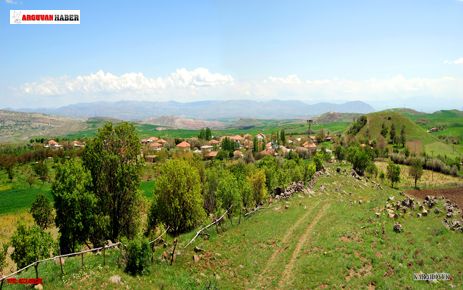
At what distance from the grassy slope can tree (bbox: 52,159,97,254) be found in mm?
6617

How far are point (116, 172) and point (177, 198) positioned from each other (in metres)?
8.64

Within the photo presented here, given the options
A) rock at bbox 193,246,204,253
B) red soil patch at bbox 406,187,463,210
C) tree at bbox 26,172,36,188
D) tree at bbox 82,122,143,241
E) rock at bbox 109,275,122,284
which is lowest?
tree at bbox 26,172,36,188

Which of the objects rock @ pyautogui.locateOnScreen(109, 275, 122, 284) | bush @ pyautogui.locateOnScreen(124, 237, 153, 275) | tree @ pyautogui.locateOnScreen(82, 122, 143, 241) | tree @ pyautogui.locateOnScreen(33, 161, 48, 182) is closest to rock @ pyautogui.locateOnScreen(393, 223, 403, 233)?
bush @ pyautogui.locateOnScreen(124, 237, 153, 275)

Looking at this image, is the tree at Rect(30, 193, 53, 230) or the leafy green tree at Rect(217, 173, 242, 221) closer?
the leafy green tree at Rect(217, 173, 242, 221)

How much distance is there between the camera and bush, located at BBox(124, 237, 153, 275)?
2579 cm

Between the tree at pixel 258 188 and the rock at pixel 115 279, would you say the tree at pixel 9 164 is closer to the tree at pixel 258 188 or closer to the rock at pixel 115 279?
the tree at pixel 258 188

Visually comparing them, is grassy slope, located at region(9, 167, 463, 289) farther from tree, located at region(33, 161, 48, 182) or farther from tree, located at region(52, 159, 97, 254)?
tree, located at region(33, 161, 48, 182)

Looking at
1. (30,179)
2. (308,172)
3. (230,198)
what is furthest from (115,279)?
(30,179)

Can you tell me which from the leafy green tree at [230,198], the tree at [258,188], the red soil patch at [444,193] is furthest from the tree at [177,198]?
the red soil patch at [444,193]

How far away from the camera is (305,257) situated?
3353 centimetres

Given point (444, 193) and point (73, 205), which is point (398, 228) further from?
point (444, 193)

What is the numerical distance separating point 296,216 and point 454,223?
69.4ft

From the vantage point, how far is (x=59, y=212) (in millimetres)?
34375

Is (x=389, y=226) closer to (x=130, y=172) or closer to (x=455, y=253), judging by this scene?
(x=455, y=253)
